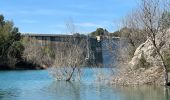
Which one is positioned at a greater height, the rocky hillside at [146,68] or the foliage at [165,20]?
the foliage at [165,20]

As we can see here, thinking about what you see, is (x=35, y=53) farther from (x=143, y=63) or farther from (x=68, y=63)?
(x=143, y=63)

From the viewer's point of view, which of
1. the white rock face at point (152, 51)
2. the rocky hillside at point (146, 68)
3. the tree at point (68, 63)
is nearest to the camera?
the rocky hillside at point (146, 68)

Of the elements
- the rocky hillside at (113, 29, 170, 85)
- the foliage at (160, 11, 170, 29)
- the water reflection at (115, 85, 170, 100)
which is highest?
the foliage at (160, 11, 170, 29)

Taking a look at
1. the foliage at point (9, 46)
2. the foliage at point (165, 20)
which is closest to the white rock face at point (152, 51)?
the foliage at point (165, 20)

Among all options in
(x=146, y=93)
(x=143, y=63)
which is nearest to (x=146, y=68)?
(x=143, y=63)

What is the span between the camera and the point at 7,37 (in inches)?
4262

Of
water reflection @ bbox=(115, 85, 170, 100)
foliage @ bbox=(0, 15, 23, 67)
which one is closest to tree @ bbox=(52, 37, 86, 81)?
water reflection @ bbox=(115, 85, 170, 100)

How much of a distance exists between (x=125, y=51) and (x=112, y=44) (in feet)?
8.14

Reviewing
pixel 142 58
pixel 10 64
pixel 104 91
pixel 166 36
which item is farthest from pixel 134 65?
pixel 10 64

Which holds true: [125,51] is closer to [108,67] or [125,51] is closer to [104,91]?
[108,67]

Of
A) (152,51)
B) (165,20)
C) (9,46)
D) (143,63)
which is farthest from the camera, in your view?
(9,46)

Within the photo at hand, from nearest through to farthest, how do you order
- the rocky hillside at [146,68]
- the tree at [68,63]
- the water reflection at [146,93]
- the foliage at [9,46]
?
the water reflection at [146,93] < the rocky hillside at [146,68] < the tree at [68,63] < the foliage at [9,46]

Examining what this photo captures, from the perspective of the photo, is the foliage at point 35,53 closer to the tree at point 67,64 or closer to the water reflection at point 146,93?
the tree at point 67,64

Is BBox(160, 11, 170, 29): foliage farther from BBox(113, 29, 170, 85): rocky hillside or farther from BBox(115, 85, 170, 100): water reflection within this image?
BBox(115, 85, 170, 100): water reflection
